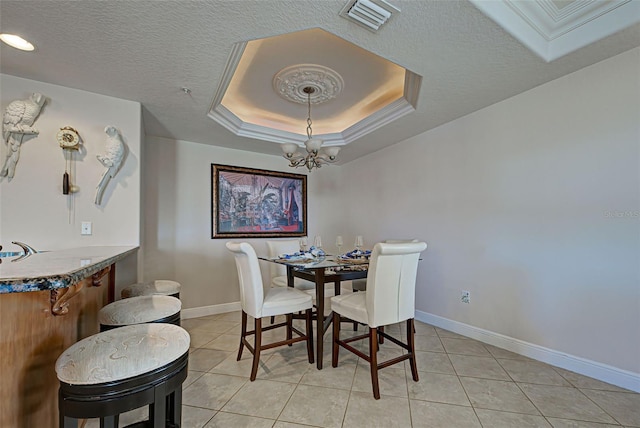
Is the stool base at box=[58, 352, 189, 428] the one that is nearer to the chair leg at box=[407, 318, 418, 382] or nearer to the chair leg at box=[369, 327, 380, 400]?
→ the chair leg at box=[369, 327, 380, 400]

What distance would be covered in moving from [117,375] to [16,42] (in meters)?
2.22

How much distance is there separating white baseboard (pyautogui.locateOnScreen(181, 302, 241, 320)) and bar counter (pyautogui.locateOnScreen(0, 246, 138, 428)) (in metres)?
2.16

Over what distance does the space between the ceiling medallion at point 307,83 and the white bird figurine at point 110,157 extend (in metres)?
1.53

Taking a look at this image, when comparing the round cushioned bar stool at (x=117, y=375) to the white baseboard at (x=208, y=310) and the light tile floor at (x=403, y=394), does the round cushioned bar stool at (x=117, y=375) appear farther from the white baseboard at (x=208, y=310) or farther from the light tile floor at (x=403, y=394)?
the white baseboard at (x=208, y=310)

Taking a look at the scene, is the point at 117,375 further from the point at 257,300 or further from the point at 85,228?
the point at 85,228

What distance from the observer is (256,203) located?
4066 millimetres

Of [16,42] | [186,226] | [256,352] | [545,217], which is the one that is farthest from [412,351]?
[16,42]

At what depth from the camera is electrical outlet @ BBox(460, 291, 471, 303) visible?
2.87 meters

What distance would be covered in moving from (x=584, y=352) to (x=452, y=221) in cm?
148

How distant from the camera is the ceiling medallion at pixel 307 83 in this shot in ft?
8.43

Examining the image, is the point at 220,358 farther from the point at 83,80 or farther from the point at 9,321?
the point at 83,80

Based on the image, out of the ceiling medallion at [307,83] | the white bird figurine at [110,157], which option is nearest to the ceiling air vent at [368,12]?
the ceiling medallion at [307,83]

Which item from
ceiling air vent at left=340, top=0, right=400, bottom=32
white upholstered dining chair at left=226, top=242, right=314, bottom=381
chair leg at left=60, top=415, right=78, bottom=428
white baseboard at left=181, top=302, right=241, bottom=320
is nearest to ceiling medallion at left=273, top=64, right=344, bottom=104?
ceiling air vent at left=340, top=0, right=400, bottom=32

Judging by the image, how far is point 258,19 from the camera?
1581 millimetres
